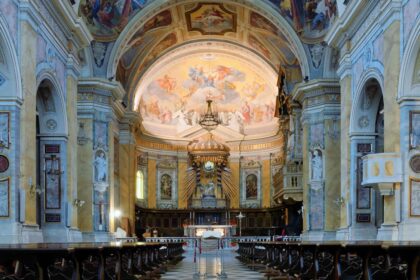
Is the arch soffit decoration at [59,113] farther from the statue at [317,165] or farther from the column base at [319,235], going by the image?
the column base at [319,235]

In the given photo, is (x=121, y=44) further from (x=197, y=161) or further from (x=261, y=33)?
(x=197, y=161)

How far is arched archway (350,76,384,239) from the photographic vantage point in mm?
16219

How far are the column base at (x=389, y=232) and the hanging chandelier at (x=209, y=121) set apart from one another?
71.4 feet

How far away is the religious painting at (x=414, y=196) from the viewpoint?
39.4 ft

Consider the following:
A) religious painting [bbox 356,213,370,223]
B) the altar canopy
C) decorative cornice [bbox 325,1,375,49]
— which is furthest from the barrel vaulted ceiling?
religious painting [bbox 356,213,370,223]

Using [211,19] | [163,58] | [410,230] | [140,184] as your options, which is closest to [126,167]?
[163,58]

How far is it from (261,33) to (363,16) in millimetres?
13123

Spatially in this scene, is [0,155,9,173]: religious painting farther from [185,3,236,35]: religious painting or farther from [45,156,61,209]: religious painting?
[185,3,236,35]: religious painting

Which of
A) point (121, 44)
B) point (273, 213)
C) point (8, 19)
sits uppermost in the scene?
point (121, 44)

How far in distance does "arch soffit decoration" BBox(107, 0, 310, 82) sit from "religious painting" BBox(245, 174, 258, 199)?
13598 millimetres

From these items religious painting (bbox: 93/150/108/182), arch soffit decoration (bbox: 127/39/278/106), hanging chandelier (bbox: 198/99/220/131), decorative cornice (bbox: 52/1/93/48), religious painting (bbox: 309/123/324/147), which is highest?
arch soffit decoration (bbox: 127/39/278/106)

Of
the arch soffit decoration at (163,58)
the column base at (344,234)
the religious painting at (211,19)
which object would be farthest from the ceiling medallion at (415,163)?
the arch soffit decoration at (163,58)

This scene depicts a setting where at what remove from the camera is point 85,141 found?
74.6ft

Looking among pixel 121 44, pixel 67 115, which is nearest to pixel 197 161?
pixel 121 44
